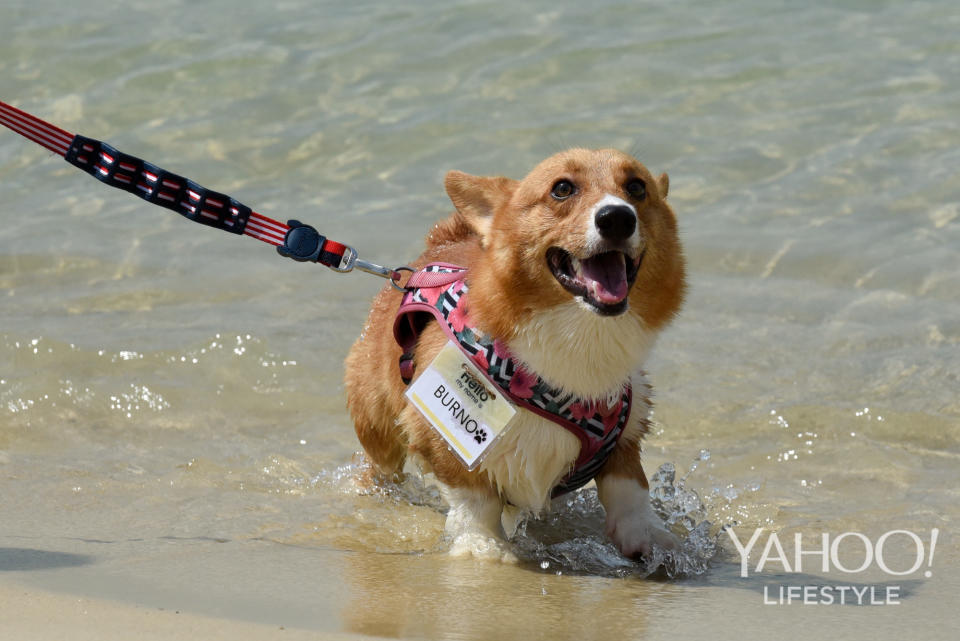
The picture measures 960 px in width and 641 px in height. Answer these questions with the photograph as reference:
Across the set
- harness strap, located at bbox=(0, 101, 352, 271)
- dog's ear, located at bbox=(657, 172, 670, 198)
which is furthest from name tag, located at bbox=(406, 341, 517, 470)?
dog's ear, located at bbox=(657, 172, 670, 198)

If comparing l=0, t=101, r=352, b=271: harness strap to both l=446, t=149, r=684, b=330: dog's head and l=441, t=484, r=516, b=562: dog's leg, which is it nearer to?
l=446, t=149, r=684, b=330: dog's head

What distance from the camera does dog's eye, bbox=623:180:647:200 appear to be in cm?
333

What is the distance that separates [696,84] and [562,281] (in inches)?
210

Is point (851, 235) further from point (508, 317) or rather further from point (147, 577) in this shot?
point (147, 577)

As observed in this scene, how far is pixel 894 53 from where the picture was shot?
27.6 feet

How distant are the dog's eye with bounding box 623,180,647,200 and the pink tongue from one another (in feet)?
0.71

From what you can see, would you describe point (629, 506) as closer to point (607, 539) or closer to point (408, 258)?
point (607, 539)

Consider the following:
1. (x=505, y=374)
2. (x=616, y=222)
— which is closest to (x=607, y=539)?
(x=505, y=374)

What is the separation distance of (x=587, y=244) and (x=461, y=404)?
0.54 meters

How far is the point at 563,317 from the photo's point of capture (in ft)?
10.5

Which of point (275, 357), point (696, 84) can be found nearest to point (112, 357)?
point (275, 357)

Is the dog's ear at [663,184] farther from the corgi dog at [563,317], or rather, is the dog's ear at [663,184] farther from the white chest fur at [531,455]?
the white chest fur at [531,455]

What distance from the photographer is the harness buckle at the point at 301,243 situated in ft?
11.7

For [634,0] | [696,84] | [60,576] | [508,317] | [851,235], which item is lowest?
[60,576]
